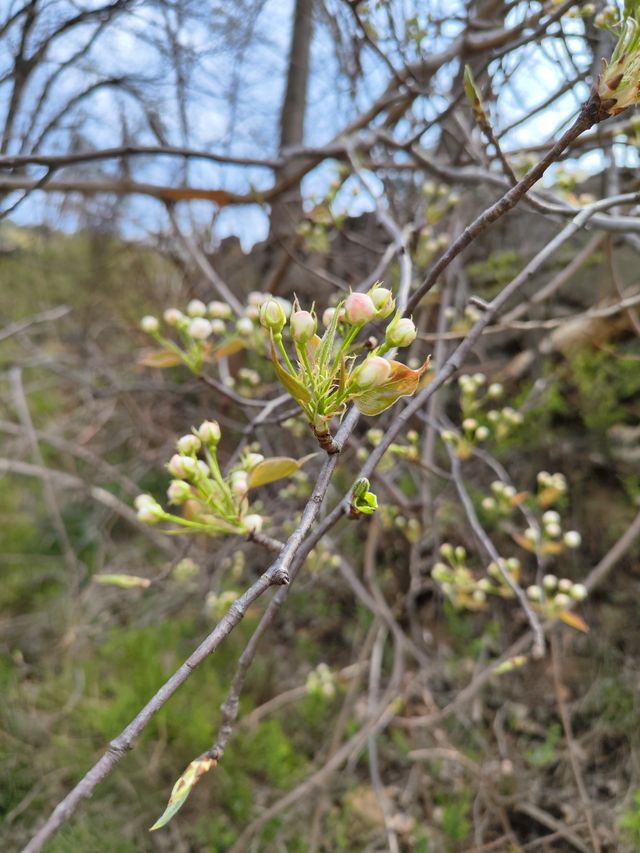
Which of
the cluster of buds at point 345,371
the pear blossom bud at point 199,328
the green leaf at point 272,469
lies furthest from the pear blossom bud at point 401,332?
the pear blossom bud at point 199,328

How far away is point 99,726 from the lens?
1.70 metres

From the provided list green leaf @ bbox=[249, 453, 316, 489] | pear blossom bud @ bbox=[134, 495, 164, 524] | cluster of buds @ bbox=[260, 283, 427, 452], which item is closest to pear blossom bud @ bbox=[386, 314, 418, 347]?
cluster of buds @ bbox=[260, 283, 427, 452]

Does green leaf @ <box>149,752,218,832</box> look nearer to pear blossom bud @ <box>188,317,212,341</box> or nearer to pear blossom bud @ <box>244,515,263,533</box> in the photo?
pear blossom bud @ <box>244,515,263,533</box>

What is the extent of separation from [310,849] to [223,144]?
209 centimetres

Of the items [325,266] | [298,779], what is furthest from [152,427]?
[298,779]

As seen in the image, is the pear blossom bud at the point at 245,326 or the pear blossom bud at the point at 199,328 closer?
the pear blossom bud at the point at 199,328

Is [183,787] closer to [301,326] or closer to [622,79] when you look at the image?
[301,326]

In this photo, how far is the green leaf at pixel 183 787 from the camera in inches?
13.7

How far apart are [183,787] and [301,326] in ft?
1.07

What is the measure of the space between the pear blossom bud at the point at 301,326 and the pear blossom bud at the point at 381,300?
0.18ft

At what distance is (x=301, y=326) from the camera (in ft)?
1.51

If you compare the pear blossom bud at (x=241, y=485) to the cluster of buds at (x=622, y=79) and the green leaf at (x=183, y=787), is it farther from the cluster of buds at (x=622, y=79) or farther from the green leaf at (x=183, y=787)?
the cluster of buds at (x=622, y=79)

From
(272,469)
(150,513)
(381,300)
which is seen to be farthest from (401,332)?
(150,513)

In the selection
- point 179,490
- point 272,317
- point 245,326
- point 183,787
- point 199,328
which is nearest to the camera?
point 183,787
